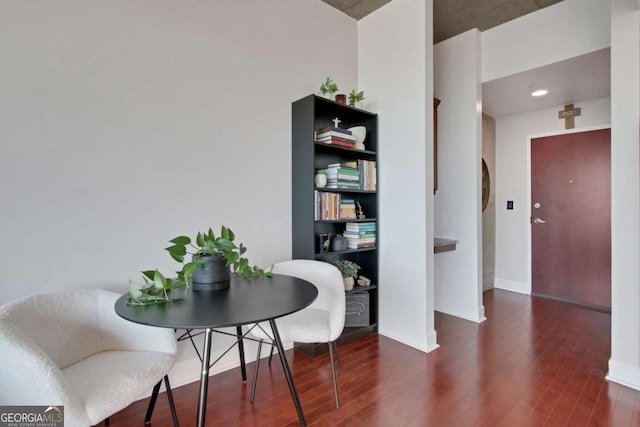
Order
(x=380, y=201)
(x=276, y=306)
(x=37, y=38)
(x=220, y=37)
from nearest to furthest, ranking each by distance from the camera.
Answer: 1. (x=276, y=306)
2. (x=37, y=38)
3. (x=220, y=37)
4. (x=380, y=201)

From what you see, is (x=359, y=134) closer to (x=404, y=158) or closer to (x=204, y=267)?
(x=404, y=158)

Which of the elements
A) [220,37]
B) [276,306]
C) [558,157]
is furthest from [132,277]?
[558,157]

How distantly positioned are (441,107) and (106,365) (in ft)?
11.5

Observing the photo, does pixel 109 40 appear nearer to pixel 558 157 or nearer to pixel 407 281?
pixel 407 281

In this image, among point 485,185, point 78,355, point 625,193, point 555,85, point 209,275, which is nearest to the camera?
point 78,355

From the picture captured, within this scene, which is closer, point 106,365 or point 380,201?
point 106,365

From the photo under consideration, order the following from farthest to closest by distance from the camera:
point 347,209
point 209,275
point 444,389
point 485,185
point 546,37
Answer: point 485,185 < point 546,37 < point 347,209 < point 444,389 < point 209,275

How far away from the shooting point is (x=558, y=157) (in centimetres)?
387

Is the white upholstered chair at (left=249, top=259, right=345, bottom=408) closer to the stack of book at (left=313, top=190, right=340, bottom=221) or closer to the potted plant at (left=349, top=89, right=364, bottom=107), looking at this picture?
the stack of book at (left=313, top=190, right=340, bottom=221)

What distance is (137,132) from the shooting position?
1839 mm

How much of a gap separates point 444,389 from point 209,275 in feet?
5.10

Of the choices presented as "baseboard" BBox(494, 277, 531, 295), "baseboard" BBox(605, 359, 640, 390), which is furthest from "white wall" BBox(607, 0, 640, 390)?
"baseboard" BBox(494, 277, 531, 295)

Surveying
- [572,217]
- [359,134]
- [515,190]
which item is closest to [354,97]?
[359,134]

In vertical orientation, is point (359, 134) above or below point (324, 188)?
above
